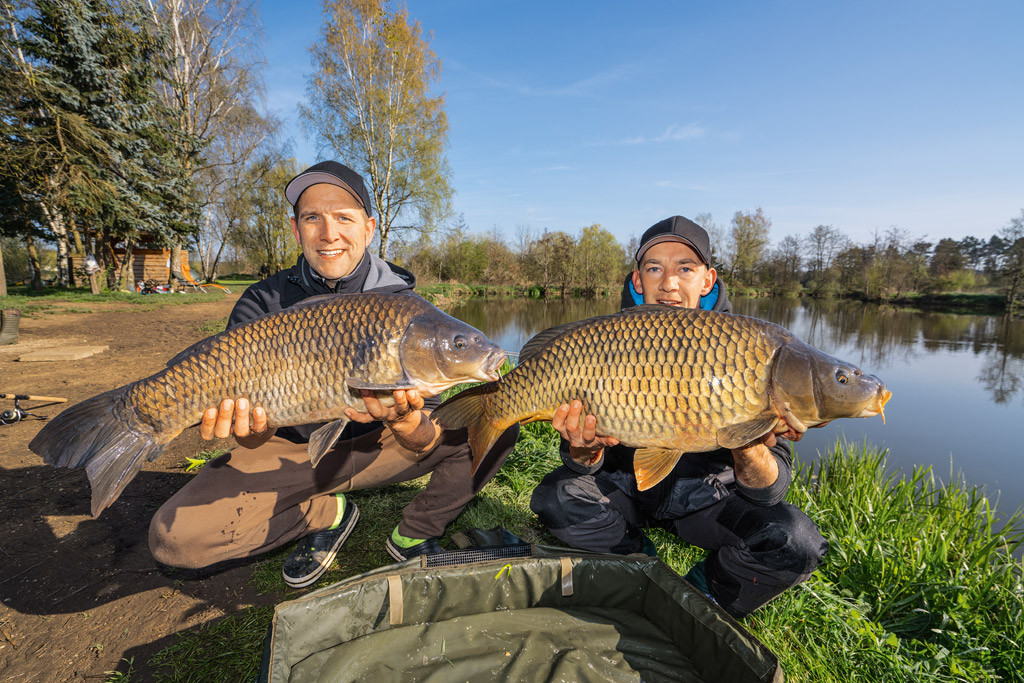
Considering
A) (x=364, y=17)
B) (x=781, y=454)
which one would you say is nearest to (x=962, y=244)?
(x=364, y=17)

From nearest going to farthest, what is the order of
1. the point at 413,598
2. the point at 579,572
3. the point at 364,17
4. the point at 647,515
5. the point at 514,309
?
1. the point at 413,598
2. the point at 579,572
3. the point at 647,515
4. the point at 364,17
5. the point at 514,309

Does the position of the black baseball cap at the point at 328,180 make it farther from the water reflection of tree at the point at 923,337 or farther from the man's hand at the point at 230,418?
the water reflection of tree at the point at 923,337

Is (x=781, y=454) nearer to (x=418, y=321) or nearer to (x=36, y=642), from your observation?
(x=418, y=321)

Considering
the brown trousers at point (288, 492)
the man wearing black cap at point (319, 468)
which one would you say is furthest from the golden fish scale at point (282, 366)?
the brown trousers at point (288, 492)

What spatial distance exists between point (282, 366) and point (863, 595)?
2240 mm

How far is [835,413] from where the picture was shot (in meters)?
1.30

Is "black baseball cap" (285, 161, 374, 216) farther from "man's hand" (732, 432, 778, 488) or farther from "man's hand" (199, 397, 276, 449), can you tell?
"man's hand" (732, 432, 778, 488)

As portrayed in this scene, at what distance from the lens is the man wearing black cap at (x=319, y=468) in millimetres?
1664

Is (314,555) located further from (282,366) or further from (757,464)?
(757,464)

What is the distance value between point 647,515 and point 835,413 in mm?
856

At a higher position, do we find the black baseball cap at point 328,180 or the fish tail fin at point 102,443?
the black baseball cap at point 328,180

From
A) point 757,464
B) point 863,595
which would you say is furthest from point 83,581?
point 863,595

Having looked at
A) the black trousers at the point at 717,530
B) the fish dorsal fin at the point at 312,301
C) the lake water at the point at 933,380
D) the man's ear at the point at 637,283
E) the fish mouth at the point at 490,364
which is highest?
the man's ear at the point at 637,283

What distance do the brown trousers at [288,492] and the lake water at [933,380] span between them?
2.40 metres
